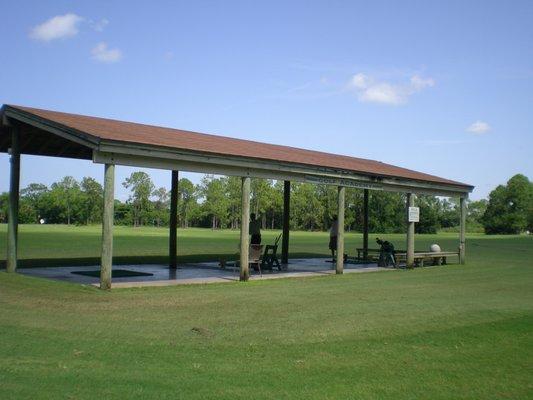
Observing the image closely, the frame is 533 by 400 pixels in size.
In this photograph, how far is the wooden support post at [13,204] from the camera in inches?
570

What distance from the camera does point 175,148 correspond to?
42.2 feet

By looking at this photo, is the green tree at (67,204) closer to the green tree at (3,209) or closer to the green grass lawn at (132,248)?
the green tree at (3,209)

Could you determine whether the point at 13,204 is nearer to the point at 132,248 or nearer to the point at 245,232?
the point at 245,232

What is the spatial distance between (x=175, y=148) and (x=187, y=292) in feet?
9.88

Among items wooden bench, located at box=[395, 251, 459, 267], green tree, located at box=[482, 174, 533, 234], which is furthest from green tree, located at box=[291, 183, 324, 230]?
wooden bench, located at box=[395, 251, 459, 267]

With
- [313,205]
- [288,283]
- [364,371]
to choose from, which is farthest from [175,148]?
[313,205]

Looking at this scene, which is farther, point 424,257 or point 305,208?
point 305,208

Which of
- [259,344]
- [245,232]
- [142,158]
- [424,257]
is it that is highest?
[142,158]

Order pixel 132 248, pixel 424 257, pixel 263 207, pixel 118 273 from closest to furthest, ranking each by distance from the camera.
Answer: pixel 118 273 < pixel 424 257 < pixel 132 248 < pixel 263 207

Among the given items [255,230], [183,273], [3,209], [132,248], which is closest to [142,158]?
[183,273]

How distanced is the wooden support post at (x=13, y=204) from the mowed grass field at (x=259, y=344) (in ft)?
7.17

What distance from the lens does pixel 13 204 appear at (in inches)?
587

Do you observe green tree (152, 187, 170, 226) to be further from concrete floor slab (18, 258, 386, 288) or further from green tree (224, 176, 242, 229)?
concrete floor slab (18, 258, 386, 288)

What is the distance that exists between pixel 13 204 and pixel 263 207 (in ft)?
261
